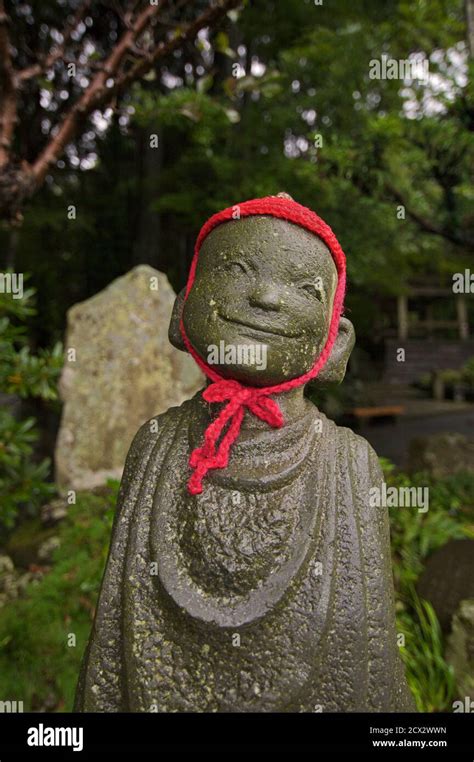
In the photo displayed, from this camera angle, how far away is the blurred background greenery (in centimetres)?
322

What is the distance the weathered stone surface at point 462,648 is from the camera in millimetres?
3129

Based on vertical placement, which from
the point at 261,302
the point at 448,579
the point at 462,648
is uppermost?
the point at 261,302

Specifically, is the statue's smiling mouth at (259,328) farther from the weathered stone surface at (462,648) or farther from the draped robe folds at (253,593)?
the weathered stone surface at (462,648)

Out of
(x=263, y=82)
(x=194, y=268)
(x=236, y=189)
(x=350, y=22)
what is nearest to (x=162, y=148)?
(x=350, y=22)

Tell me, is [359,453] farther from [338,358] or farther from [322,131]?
[322,131]

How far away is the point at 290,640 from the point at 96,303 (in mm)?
4316

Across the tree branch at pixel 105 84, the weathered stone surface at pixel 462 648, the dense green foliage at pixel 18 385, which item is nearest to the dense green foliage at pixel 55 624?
the dense green foliage at pixel 18 385

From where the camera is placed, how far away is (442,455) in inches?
232

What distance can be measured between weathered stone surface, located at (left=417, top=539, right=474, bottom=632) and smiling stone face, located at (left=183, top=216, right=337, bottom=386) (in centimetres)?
265

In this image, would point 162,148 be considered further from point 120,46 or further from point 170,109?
point 120,46

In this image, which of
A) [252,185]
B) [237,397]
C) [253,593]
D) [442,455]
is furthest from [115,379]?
[253,593]

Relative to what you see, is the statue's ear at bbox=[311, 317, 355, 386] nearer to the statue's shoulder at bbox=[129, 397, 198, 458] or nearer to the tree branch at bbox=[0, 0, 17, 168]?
the statue's shoulder at bbox=[129, 397, 198, 458]

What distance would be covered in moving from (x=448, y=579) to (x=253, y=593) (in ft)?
8.77

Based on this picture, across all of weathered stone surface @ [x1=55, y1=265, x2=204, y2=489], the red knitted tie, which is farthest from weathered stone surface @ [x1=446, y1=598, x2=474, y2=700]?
weathered stone surface @ [x1=55, y1=265, x2=204, y2=489]
